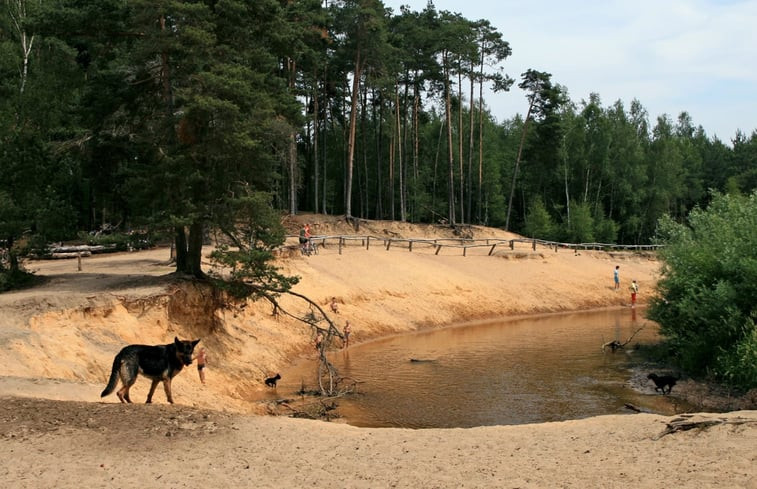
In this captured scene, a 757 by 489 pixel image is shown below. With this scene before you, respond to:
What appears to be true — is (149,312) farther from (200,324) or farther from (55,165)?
(55,165)

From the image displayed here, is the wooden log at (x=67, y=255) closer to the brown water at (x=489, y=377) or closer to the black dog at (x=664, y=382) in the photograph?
the brown water at (x=489, y=377)

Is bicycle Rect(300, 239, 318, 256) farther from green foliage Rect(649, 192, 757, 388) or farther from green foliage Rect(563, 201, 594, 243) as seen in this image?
green foliage Rect(563, 201, 594, 243)

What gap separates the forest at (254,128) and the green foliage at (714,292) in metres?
13.7

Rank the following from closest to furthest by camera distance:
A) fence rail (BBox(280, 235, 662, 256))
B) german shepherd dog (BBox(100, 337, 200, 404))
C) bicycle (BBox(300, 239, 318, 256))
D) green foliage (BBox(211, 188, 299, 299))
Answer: german shepherd dog (BBox(100, 337, 200, 404)) < green foliage (BBox(211, 188, 299, 299)) < bicycle (BBox(300, 239, 318, 256)) < fence rail (BBox(280, 235, 662, 256))

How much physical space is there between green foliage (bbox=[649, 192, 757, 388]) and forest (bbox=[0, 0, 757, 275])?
13.7 m

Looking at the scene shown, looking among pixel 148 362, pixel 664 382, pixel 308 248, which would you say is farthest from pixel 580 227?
pixel 148 362

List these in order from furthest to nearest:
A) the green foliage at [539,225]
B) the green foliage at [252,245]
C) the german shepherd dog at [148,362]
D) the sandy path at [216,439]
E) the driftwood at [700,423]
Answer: the green foliage at [539,225], the green foliage at [252,245], the german shepherd dog at [148,362], the driftwood at [700,423], the sandy path at [216,439]

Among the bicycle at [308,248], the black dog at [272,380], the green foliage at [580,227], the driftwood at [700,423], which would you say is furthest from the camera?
the green foliage at [580,227]

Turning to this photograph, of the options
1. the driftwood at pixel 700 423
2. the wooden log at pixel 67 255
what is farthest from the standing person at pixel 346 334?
the driftwood at pixel 700 423

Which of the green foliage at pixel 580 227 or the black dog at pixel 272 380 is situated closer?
the black dog at pixel 272 380

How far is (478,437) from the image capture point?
10680 millimetres

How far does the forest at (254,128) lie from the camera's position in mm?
20250

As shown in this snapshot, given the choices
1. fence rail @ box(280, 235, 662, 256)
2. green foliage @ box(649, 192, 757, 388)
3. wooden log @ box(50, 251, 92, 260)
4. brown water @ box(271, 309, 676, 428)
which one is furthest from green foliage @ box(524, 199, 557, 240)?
wooden log @ box(50, 251, 92, 260)

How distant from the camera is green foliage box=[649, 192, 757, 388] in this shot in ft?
58.8
